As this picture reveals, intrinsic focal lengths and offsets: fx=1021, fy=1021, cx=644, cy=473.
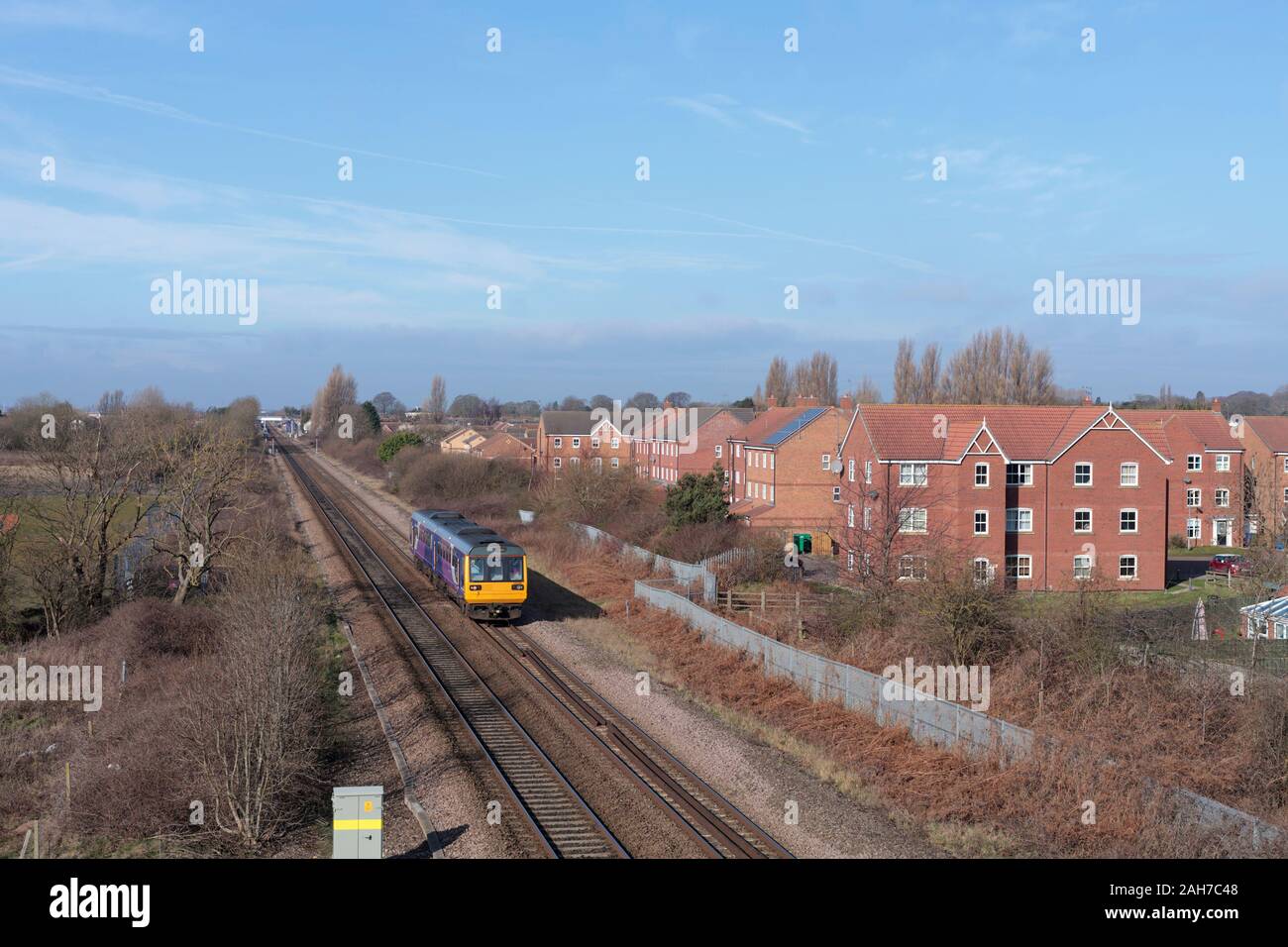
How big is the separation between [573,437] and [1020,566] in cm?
5278

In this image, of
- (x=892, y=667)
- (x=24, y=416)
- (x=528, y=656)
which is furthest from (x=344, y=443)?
(x=892, y=667)

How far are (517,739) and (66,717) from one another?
968 centimetres

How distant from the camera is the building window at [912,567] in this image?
834 inches

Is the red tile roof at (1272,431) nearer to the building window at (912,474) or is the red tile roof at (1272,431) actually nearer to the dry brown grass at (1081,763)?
the building window at (912,474)

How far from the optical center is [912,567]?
74.8 ft

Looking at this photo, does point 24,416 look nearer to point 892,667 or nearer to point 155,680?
point 155,680

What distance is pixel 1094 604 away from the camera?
17469 mm

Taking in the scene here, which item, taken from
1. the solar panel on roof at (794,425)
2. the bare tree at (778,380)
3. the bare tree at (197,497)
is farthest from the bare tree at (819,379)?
the bare tree at (197,497)

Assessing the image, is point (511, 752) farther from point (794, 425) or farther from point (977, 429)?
point (794, 425)

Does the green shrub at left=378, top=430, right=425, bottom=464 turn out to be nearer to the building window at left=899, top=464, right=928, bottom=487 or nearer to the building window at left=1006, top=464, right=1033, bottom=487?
the building window at left=899, top=464, right=928, bottom=487

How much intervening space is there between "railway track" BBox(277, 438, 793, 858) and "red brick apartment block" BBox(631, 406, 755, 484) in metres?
44.0

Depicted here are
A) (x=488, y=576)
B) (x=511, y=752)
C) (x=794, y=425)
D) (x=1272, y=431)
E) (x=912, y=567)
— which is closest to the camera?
(x=511, y=752)

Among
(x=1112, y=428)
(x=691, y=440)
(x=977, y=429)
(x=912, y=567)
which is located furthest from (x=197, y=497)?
(x=691, y=440)

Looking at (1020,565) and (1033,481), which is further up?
(1033,481)
